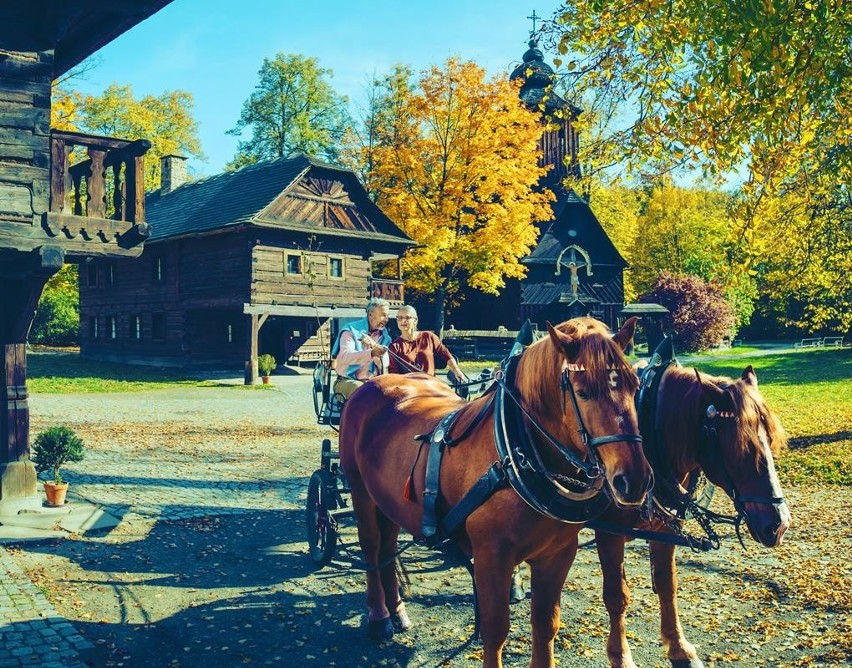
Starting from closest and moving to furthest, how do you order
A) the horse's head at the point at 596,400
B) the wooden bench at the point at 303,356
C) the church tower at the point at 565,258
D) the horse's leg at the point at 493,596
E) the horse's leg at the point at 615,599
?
the horse's head at the point at 596,400
the horse's leg at the point at 493,596
the horse's leg at the point at 615,599
the wooden bench at the point at 303,356
the church tower at the point at 565,258

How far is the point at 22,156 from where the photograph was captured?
8.83m

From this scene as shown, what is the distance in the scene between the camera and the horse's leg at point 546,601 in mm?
3916

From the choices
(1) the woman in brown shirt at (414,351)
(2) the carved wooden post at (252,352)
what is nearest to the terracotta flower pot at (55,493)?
(1) the woman in brown shirt at (414,351)

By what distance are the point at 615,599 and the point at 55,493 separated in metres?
6.73

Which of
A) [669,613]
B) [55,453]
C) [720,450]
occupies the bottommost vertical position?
[669,613]

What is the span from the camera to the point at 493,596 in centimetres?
368

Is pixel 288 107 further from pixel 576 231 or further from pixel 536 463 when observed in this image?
pixel 536 463

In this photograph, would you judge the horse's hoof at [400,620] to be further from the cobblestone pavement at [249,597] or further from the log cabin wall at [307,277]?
the log cabin wall at [307,277]

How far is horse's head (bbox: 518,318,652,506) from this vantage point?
9.89ft

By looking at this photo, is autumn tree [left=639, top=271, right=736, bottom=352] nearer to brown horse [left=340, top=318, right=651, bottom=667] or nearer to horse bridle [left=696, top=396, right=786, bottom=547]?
horse bridle [left=696, top=396, right=786, bottom=547]

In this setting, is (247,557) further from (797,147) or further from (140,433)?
(140,433)

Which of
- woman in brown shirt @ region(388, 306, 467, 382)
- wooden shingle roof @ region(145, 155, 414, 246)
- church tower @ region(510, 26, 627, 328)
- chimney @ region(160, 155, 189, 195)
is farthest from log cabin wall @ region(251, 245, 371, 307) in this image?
woman in brown shirt @ region(388, 306, 467, 382)

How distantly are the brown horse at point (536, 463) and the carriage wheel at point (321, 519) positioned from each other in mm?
1951

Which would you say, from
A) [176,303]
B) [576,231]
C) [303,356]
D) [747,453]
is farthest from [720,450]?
[576,231]
